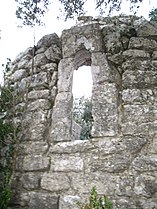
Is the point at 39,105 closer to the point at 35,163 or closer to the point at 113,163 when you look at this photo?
the point at 35,163

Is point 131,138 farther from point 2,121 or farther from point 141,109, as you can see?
point 2,121

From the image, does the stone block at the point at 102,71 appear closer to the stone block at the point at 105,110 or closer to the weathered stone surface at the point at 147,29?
the stone block at the point at 105,110

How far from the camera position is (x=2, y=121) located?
428 cm

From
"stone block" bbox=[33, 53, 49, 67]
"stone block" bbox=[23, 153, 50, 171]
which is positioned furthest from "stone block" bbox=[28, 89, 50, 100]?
"stone block" bbox=[23, 153, 50, 171]

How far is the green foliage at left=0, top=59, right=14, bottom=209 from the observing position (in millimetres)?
3744

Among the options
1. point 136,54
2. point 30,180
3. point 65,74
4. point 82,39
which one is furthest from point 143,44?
point 30,180

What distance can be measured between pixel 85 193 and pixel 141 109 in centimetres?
119

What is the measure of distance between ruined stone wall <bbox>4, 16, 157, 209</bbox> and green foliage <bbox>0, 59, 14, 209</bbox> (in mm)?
123

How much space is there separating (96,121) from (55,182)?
906 mm

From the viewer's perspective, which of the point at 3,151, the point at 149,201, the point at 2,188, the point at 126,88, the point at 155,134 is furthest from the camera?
the point at 3,151

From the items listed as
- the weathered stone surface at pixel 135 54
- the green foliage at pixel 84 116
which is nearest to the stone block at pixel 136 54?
the weathered stone surface at pixel 135 54

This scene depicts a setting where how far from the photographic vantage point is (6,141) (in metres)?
4.38

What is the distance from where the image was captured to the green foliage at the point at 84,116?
274 inches

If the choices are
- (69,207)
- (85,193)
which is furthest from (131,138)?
(69,207)
